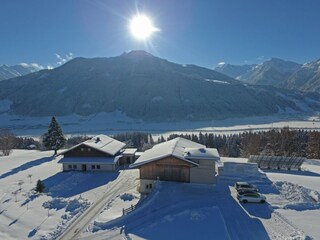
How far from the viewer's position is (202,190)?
30.5m

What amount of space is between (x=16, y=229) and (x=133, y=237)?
10.6 m

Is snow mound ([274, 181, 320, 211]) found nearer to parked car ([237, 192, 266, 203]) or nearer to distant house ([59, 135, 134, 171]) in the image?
parked car ([237, 192, 266, 203])

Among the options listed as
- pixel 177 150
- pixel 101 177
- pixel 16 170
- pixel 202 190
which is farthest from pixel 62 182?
pixel 202 190

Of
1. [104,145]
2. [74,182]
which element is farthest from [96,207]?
[104,145]

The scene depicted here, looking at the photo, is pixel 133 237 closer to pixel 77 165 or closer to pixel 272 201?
pixel 272 201

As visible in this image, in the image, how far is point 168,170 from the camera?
105ft

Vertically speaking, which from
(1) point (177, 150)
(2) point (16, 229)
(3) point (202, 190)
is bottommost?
(2) point (16, 229)

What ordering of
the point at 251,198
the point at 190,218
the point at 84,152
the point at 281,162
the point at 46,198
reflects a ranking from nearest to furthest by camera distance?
the point at 190,218, the point at 251,198, the point at 46,198, the point at 281,162, the point at 84,152

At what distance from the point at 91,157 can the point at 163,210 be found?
2122cm

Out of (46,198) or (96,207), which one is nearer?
(96,207)

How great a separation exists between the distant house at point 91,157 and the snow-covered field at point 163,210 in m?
4.40

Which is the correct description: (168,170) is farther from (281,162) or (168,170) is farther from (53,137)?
(53,137)

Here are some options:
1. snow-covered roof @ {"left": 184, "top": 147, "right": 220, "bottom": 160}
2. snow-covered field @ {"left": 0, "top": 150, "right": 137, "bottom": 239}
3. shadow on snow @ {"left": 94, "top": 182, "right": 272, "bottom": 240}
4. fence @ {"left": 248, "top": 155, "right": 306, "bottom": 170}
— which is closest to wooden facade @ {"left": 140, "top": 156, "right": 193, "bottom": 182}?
snow-covered roof @ {"left": 184, "top": 147, "right": 220, "bottom": 160}

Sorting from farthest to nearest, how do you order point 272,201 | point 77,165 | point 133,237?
point 77,165, point 272,201, point 133,237
